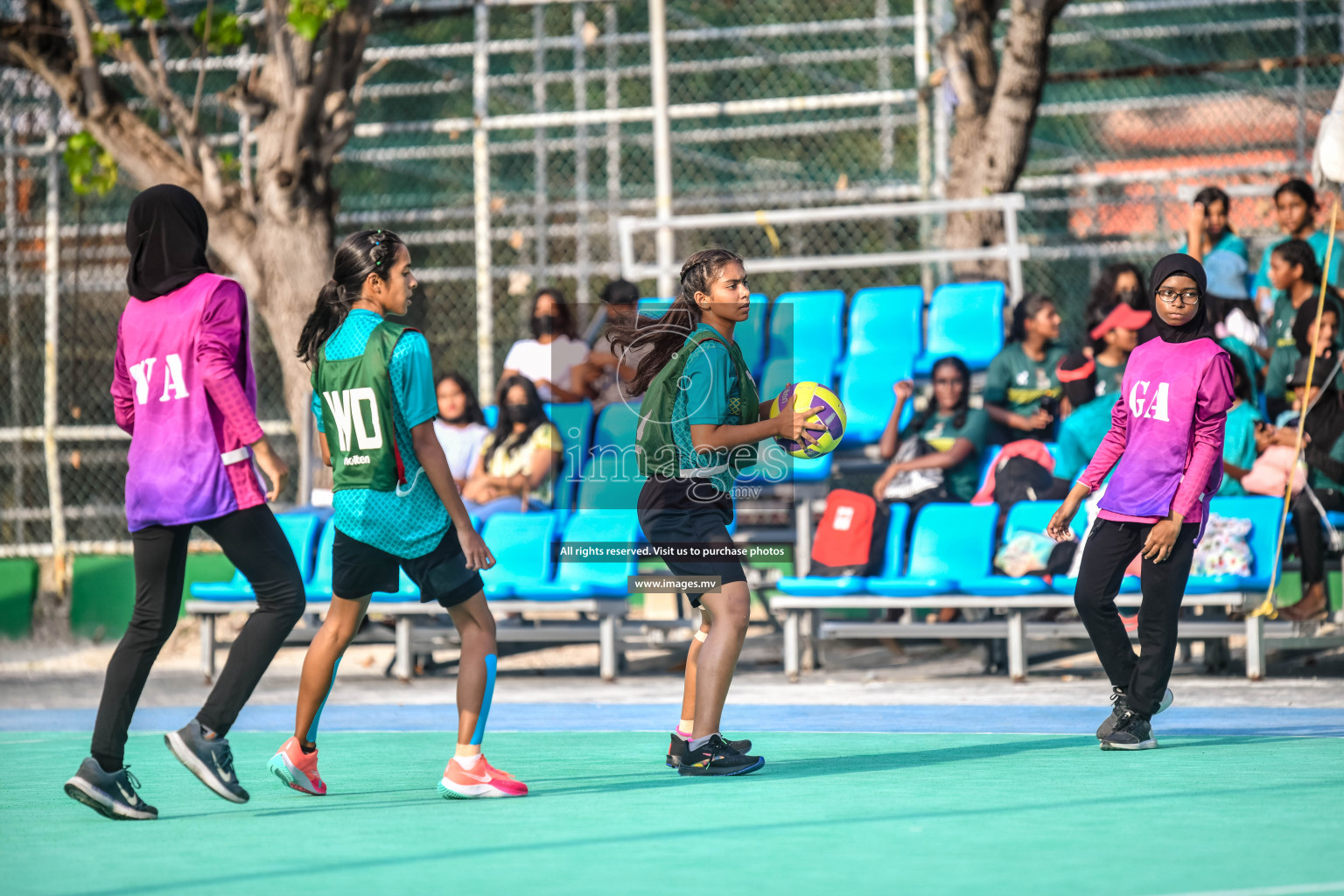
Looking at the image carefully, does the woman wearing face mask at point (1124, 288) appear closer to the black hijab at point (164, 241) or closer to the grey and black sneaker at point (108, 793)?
the black hijab at point (164, 241)

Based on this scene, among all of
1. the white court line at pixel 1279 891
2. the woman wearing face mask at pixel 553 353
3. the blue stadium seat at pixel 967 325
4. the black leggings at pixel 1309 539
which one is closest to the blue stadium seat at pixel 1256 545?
the black leggings at pixel 1309 539

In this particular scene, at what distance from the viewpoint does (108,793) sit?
5.49m

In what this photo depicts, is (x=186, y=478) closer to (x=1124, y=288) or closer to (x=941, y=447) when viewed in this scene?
(x=941, y=447)

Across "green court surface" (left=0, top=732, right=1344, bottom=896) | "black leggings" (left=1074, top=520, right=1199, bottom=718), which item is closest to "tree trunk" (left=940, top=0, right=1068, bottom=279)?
"black leggings" (left=1074, top=520, right=1199, bottom=718)

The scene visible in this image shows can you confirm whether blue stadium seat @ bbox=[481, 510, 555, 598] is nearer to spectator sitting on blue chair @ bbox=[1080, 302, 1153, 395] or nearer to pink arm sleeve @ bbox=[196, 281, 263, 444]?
spectator sitting on blue chair @ bbox=[1080, 302, 1153, 395]

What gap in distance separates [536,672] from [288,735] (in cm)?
Result: 330

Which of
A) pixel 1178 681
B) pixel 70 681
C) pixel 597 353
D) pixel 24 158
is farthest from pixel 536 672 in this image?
pixel 24 158

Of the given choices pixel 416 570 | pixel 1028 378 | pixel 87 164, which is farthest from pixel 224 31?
pixel 416 570

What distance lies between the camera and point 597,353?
481 inches

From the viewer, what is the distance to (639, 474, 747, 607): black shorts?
6.24 m

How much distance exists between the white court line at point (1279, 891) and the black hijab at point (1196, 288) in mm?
3098

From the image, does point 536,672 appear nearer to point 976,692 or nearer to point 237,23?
point 976,692

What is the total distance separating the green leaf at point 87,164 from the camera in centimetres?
1335

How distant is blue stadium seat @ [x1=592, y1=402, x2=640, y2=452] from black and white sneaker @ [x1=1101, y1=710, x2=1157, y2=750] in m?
5.07
